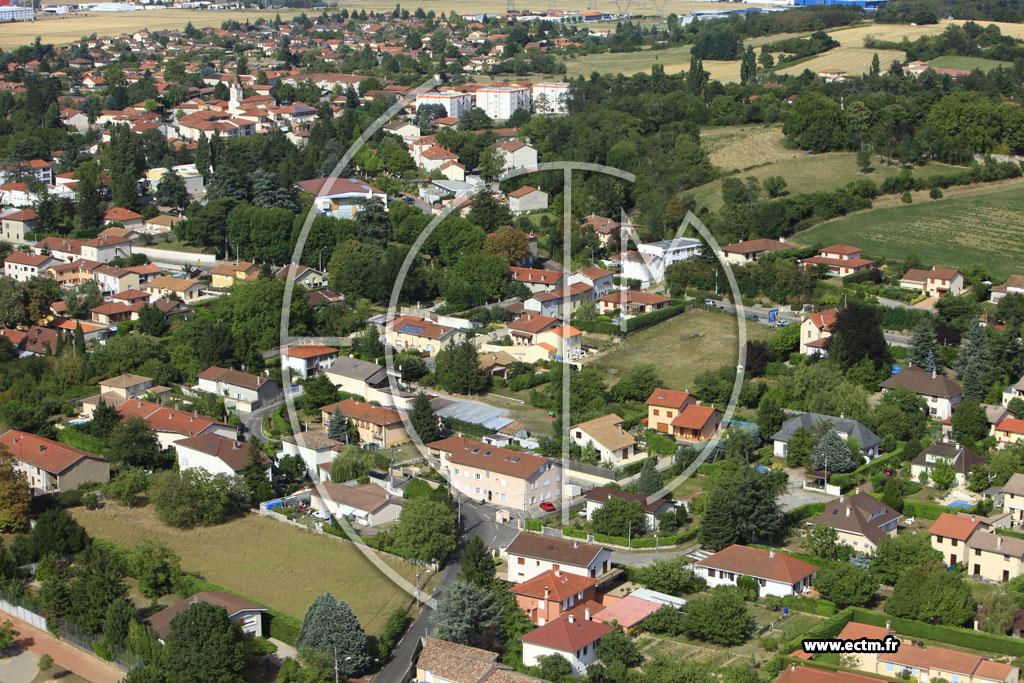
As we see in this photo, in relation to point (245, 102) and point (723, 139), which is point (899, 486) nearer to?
point (723, 139)

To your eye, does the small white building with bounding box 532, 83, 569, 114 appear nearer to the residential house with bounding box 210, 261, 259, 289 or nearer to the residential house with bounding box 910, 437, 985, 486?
the residential house with bounding box 210, 261, 259, 289

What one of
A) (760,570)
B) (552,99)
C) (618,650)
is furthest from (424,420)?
(552,99)

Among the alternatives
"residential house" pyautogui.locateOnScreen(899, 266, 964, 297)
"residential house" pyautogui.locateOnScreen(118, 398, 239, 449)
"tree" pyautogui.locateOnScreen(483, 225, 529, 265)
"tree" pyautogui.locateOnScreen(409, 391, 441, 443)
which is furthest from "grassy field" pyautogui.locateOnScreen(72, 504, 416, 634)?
"residential house" pyautogui.locateOnScreen(899, 266, 964, 297)

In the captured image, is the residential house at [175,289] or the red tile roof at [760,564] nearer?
the red tile roof at [760,564]

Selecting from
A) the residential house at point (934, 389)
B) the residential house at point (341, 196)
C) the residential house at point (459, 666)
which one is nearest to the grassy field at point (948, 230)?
the residential house at point (934, 389)

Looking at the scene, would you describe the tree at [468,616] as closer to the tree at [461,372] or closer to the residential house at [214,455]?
the residential house at [214,455]

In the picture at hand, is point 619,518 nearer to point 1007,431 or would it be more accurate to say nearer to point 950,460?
point 950,460
